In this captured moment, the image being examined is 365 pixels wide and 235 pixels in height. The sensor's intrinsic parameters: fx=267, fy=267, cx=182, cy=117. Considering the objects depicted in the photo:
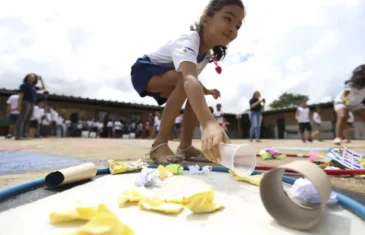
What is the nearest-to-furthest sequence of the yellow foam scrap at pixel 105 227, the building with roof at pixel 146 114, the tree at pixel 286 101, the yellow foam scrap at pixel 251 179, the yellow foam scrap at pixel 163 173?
1. the yellow foam scrap at pixel 105 227
2. the yellow foam scrap at pixel 251 179
3. the yellow foam scrap at pixel 163 173
4. the building with roof at pixel 146 114
5. the tree at pixel 286 101

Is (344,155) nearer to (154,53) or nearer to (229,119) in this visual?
(154,53)

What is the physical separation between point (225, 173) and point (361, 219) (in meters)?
0.68

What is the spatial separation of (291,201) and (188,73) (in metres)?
0.91

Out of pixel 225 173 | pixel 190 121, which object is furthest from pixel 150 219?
pixel 190 121

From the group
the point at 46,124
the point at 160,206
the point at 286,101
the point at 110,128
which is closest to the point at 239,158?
the point at 160,206

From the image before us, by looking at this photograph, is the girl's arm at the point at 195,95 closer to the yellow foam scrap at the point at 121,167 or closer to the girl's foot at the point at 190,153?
the yellow foam scrap at the point at 121,167

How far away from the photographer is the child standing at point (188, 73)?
4.37 feet

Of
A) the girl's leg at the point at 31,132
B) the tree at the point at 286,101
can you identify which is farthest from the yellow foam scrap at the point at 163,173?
the tree at the point at 286,101

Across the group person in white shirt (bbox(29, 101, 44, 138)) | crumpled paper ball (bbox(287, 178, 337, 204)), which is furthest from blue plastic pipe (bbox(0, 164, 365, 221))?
person in white shirt (bbox(29, 101, 44, 138))

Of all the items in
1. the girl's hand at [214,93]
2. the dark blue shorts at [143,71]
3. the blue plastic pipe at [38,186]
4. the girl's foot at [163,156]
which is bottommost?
the blue plastic pipe at [38,186]

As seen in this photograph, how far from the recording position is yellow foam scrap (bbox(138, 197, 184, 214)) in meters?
0.74

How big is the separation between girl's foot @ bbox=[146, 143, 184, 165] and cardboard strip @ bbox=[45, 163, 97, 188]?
0.52 meters

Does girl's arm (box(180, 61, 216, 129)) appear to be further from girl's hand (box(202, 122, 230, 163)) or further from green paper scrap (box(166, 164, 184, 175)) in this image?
green paper scrap (box(166, 164, 184, 175))

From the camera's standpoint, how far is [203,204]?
29.1 inches
